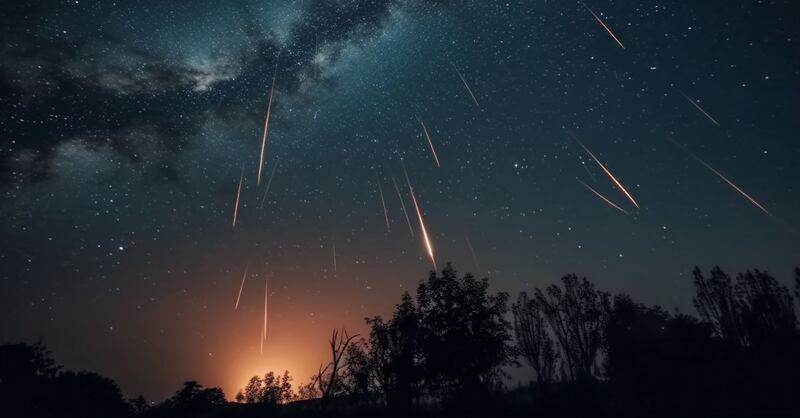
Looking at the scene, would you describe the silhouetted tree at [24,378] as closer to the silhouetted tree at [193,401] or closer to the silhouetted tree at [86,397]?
the silhouetted tree at [86,397]

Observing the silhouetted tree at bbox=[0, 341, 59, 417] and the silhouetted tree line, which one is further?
the silhouetted tree at bbox=[0, 341, 59, 417]

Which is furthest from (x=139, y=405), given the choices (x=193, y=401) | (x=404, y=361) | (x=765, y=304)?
(x=765, y=304)

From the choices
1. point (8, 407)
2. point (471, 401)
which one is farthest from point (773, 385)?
point (8, 407)

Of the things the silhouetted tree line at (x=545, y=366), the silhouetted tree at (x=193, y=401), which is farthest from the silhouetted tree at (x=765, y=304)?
the silhouetted tree at (x=193, y=401)

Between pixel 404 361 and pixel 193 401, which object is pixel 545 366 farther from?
pixel 193 401

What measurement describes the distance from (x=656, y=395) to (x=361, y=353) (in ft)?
115

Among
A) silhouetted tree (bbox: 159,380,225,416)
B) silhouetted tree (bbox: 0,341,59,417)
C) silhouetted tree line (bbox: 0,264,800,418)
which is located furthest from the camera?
silhouetted tree (bbox: 159,380,225,416)

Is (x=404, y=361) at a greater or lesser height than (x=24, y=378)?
lesser

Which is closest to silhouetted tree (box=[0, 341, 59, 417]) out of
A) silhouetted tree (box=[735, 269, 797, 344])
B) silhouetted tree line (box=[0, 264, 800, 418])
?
silhouetted tree line (box=[0, 264, 800, 418])

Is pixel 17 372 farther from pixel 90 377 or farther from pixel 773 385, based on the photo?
pixel 773 385

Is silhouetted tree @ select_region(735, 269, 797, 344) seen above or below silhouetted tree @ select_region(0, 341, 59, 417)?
below

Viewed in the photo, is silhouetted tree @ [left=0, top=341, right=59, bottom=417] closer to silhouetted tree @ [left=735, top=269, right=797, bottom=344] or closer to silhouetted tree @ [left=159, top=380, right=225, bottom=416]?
silhouetted tree @ [left=159, top=380, right=225, bottom=416]

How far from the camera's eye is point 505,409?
2909cm

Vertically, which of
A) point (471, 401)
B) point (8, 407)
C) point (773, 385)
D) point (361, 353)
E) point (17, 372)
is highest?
point (17, 372)
